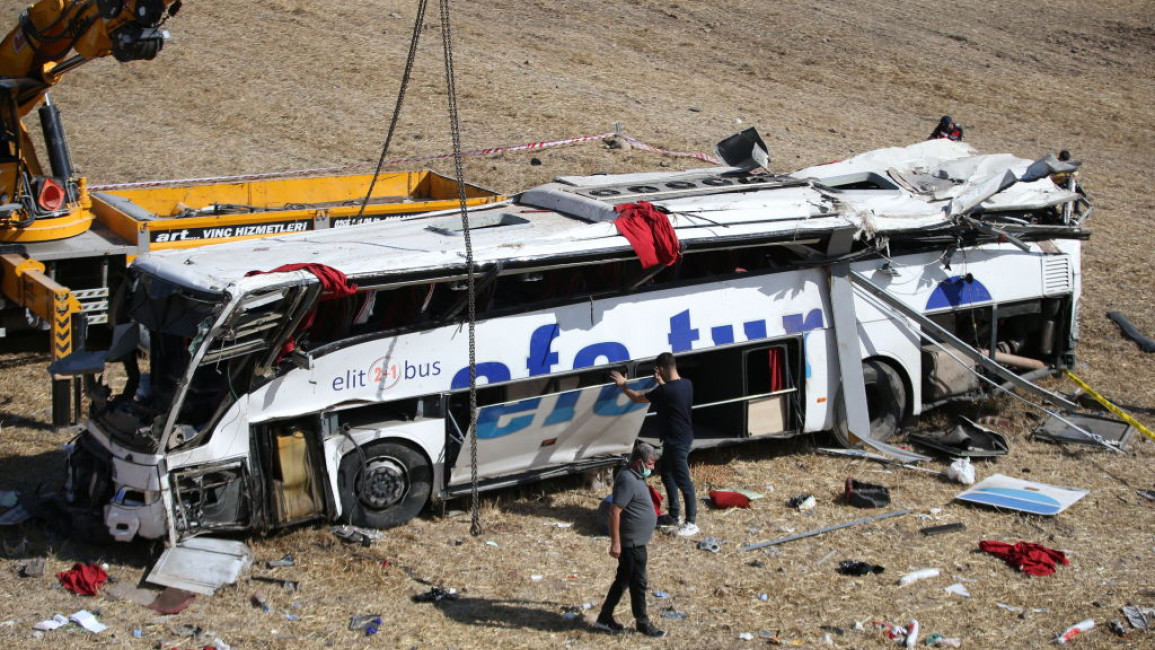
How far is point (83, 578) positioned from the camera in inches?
338

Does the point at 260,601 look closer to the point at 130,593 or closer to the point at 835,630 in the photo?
the point at 130,593

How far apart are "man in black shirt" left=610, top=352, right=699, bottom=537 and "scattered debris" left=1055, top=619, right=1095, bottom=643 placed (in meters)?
2.91

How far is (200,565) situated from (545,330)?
3256mm

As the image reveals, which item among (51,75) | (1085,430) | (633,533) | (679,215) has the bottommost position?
(1085,430)

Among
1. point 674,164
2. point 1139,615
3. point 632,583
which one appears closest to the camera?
point 632,583

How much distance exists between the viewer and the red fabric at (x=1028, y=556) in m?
9.44

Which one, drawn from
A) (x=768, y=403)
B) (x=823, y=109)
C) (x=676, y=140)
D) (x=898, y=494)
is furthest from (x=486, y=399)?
(x=823, y=109)

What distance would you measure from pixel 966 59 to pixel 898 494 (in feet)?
76.1

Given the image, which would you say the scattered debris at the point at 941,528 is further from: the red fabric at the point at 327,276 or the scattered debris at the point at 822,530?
the red fabric at the point at 327,276

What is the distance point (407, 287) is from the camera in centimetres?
974

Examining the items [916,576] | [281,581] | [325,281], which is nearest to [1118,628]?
[916,576]

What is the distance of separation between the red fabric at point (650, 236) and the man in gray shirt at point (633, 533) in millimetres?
2498

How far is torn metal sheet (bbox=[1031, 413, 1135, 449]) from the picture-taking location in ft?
40.0

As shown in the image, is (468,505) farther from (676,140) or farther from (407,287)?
(676,140)
